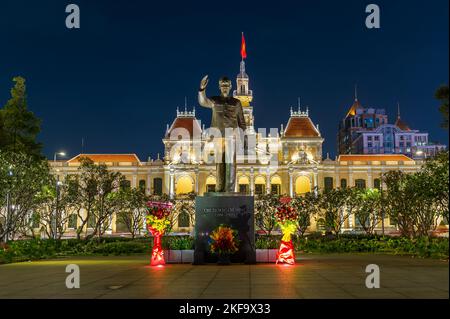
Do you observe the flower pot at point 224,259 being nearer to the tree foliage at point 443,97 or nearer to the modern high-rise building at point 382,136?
the tree foliage at point 443,97

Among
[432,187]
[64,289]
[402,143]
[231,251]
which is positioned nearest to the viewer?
[64,289]

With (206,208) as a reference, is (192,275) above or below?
below

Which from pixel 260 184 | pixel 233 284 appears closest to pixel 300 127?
pixel 260 184

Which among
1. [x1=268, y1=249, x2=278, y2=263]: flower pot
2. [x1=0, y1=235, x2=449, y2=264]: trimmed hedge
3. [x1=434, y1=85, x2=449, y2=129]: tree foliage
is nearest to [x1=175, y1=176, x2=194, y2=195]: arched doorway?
[x1=0, y1=235, x2=449, y2=264]: trimmed hedge

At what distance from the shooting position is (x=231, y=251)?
1592cm

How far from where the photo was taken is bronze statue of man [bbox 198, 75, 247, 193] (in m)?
17.0

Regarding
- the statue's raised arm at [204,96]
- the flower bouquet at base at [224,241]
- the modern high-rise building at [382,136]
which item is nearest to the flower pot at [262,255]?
the flower bouquet at base at [224,241]

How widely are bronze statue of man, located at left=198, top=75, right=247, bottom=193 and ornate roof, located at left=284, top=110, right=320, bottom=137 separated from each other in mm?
70637

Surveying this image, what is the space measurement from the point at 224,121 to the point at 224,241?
13.2 ft

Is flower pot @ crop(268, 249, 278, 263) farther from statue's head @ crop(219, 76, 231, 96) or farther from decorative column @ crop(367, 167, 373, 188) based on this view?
decorative column @ crop(367, 167, 373, 188)

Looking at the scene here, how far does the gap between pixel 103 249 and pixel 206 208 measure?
1434 centimetres

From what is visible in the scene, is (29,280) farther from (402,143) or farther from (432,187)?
(402,143)

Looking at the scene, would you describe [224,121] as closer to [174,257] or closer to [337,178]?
[174,257]

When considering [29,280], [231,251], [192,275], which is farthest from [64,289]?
[231,251]
